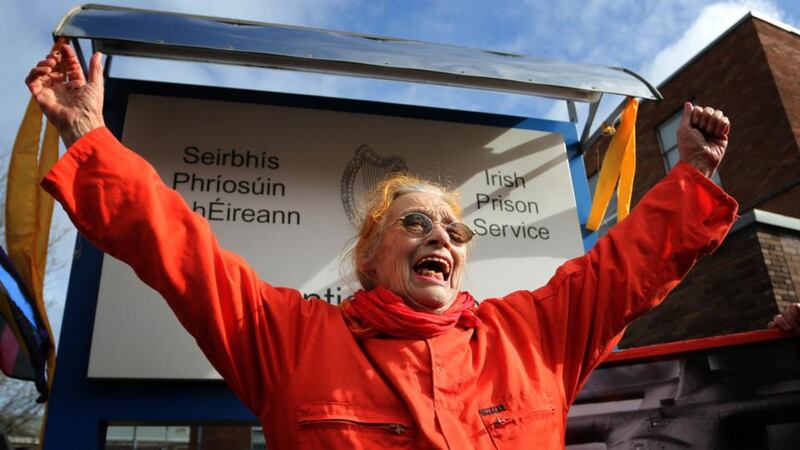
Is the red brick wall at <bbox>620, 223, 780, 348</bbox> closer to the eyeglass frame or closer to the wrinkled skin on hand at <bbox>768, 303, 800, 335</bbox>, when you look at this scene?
the wrinkled skin on hand at <bbox>768, 303, 800, 335</bbox>

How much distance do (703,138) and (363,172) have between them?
6.62 ft

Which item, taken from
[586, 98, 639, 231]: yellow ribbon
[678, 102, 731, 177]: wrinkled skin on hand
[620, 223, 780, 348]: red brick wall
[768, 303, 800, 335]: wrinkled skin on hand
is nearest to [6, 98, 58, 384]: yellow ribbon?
[678, 102, 731, 177]: wrinkled skin on hand

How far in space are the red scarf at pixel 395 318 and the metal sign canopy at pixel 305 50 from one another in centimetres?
155

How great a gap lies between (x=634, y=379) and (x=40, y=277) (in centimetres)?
257

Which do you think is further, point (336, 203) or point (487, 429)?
point (336, 203)

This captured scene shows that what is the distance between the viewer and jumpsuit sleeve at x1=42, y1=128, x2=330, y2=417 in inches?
58.9

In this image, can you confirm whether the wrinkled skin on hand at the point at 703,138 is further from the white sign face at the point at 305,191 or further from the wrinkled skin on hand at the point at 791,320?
the white sign face at the point at 305,191

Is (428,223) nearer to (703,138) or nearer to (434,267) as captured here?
(434,267)

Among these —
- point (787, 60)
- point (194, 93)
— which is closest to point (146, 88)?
point (194, 93)

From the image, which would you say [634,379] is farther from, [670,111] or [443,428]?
[670,111]

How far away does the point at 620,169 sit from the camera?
3760 millimetres

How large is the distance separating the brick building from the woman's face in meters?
5.03

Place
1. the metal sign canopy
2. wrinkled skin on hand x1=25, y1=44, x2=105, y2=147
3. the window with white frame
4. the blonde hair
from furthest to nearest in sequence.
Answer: the window with white frame, the metal sign canopy, the blonde hair, wrinkled skin on hand x1=25, y1=44, x2=105, y2=147

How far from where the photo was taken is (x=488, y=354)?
1740 mm
